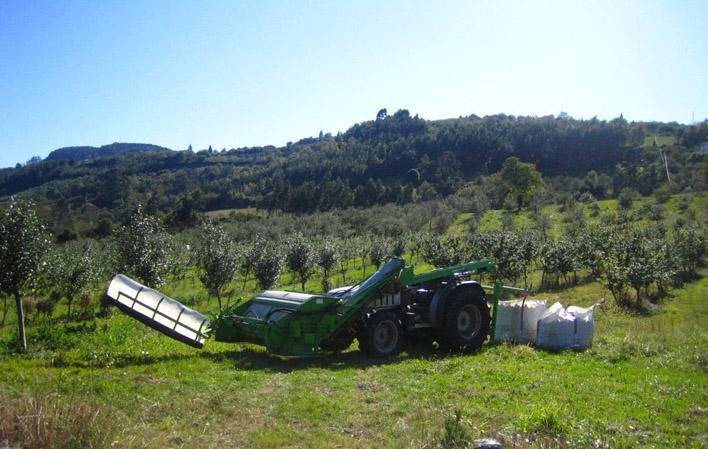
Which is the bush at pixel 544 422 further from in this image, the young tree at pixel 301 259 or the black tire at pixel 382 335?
the young tree at pixel 301 259

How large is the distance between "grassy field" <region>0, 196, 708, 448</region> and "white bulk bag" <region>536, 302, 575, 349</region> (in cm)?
60

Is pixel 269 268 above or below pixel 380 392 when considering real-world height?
below

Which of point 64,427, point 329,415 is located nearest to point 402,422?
point 329,415

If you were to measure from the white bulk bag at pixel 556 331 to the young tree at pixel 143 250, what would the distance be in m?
16.2

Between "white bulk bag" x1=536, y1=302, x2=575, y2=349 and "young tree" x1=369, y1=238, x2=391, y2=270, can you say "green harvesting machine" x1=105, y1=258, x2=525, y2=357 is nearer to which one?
"white bulk bag" x1=536, y1=302, x2=575, y2=349

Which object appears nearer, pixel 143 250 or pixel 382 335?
pixel 382 335

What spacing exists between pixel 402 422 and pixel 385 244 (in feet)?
161

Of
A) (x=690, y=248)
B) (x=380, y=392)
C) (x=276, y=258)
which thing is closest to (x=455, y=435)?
(x=380, y=392)

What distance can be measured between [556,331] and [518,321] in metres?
1.04

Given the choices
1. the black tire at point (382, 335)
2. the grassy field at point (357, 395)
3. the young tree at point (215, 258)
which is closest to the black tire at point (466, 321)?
the grassy field at point (357, 395)

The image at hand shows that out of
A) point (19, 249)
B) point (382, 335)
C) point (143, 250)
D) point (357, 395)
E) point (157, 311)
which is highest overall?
point (19, 249)

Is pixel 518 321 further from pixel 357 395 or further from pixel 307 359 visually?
pixel 357 395

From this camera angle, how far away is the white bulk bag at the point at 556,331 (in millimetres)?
12312

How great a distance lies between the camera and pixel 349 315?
1125 centimetres
